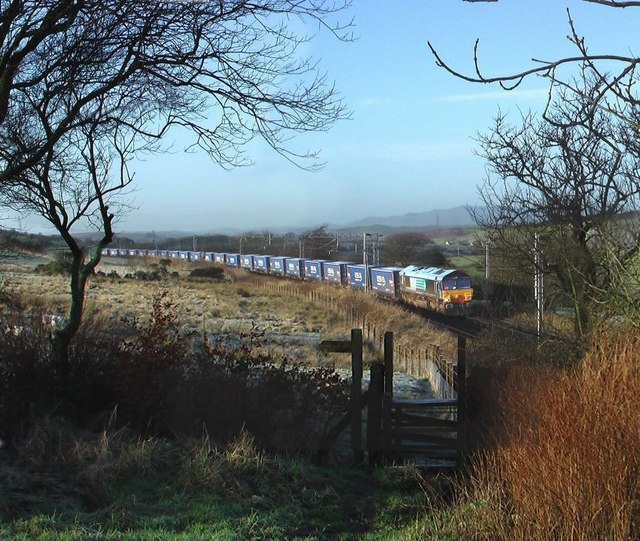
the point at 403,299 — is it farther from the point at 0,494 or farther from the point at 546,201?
the point at 0,494

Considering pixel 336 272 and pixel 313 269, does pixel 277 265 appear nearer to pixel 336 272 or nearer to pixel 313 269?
pixel 313 269

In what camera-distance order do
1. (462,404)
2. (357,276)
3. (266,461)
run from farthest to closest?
(357,276)
(462,404)
(266,461)

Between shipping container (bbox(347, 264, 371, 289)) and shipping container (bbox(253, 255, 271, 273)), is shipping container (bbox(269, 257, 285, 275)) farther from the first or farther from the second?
shipping container (bbox(347, 264, 371, 289))

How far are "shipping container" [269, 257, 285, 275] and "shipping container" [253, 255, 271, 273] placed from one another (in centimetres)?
131

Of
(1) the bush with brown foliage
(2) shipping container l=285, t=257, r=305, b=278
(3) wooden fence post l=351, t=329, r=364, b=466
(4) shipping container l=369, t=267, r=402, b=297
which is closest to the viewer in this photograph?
(1) the bush with brown foliage

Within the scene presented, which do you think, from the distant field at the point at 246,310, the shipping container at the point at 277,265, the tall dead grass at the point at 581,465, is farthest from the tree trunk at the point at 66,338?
the shipping container at the point at 277,265

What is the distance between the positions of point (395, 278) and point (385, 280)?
159 centimetres

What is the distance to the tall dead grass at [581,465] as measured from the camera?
14.5 feet

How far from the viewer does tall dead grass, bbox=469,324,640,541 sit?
443 cm

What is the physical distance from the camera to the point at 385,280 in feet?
172

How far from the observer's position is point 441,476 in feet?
26.4

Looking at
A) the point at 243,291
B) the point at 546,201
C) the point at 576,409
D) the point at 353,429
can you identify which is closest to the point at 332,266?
the point at 243,291

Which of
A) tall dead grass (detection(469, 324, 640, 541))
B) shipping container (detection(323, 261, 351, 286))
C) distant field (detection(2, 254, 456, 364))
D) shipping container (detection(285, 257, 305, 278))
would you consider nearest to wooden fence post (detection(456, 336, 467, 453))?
tall dead grass (detection(469, 324, 640, 541))

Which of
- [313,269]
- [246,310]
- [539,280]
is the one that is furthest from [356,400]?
[313,269]
